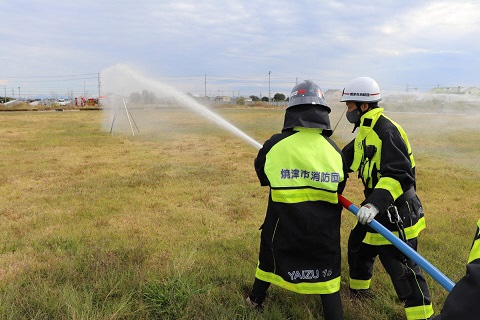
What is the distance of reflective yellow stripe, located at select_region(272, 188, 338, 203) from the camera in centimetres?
260

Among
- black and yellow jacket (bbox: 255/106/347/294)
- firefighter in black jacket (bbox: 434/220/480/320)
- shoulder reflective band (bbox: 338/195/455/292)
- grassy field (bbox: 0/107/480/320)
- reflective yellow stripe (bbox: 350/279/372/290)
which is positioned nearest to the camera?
firefighter in black jacket (bbox: 434/220/480/320)

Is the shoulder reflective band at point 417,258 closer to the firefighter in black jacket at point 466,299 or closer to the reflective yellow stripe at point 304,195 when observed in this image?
the reflective yellow stripe at point 304,195

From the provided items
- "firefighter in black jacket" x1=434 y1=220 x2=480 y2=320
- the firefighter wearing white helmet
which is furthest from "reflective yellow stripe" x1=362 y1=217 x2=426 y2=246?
"firefighter in black jacket" x1=434 y1=220 x2=480 y2=320

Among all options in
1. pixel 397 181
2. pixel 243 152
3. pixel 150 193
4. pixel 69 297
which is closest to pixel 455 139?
pixel 243 152

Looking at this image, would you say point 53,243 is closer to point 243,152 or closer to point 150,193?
point 150,193

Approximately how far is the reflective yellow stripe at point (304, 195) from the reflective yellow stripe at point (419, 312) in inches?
47.3

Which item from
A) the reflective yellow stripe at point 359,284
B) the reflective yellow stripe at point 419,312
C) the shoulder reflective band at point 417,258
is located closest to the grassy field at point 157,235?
the reflective yellow stripe at point 359,284

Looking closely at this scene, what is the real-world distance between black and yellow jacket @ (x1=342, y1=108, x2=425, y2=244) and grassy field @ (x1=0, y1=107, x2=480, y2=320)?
0.87 m

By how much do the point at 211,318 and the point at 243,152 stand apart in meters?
9.91

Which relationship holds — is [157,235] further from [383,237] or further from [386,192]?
[386,192]

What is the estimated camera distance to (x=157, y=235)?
497 cm

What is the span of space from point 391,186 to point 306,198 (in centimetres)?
69

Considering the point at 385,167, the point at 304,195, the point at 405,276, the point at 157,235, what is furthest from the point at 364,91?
the point at 157,235

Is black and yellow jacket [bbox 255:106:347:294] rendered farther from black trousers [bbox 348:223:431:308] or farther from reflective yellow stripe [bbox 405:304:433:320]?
reflective yellow stripe [bbox 405:304:433:320]
